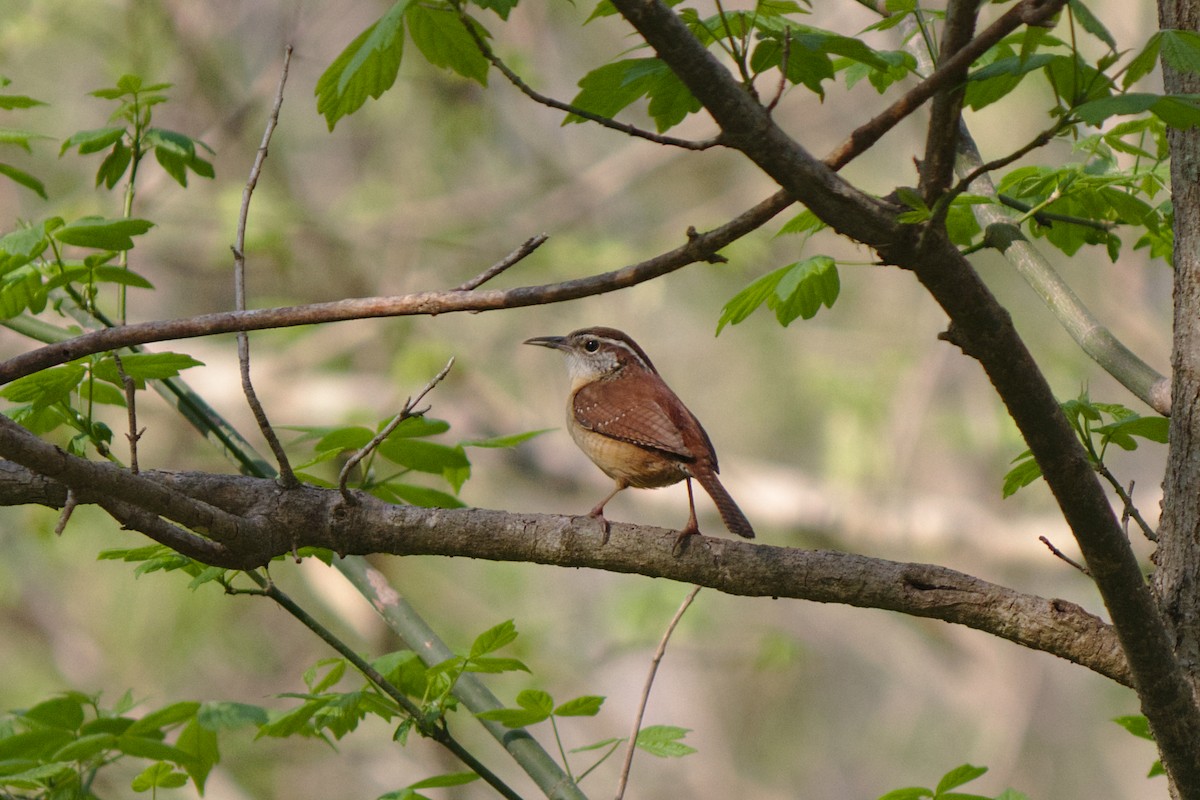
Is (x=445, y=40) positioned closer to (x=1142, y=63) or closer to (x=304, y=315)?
(x=304, y=315)

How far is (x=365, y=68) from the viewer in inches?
75.2

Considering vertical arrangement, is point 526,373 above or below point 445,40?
above

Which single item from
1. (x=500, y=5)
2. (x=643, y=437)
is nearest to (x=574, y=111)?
(x=500, y=5)

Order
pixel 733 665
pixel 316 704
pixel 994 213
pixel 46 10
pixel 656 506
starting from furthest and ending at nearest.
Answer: pixel 733 665 < pixel 46 10 < pixel 656 506 < pixel 994 213 < pixel 316 704

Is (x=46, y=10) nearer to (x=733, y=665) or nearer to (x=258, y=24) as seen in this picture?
(x=258, y=24)

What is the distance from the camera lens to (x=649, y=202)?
12.6 metres

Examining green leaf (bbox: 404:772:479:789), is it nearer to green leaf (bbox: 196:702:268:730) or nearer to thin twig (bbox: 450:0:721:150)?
green leaf (bbox: 196:702:268:730)

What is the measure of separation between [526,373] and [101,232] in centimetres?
853

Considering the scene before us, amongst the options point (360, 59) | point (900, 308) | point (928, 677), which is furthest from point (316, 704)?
point (928, 677)

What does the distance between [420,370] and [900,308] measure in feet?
20.3

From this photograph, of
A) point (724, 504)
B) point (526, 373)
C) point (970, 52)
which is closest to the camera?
point (970, 52)

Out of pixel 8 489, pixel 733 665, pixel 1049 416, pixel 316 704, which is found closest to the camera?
pixel 1049 416

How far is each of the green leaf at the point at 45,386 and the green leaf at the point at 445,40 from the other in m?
0.90

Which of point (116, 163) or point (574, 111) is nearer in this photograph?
point (574, 111)
